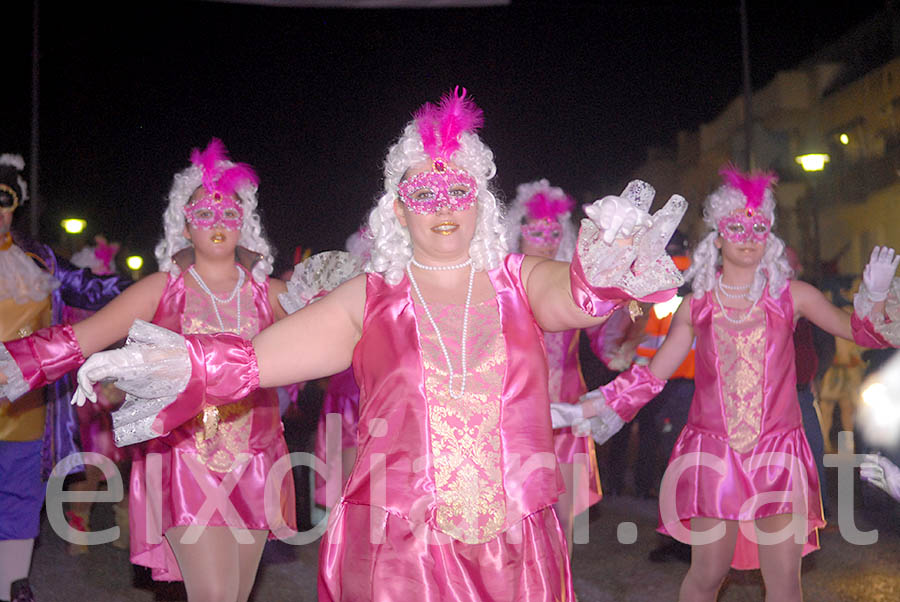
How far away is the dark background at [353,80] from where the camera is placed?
10570 millimetres

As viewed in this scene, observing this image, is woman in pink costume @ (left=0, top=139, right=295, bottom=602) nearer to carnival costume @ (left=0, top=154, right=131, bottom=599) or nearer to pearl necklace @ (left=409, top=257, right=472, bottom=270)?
carnival costume @ (left=0, top=154, right=131, bottom=599)

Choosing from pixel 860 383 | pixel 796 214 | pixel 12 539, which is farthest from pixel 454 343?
pixel 796 214

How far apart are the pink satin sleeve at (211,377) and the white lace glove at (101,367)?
0.45 feet

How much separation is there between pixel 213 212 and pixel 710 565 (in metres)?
2.74

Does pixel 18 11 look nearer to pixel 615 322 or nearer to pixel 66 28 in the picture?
pixel 66 28

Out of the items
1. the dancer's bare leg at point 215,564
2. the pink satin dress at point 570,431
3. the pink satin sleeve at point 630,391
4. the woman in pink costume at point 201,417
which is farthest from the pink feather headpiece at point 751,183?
the dancer's bare leg at point 215,564

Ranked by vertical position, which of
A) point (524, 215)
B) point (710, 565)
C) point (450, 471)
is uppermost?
point (524, 215)

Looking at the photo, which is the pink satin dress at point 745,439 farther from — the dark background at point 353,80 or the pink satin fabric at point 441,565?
the dark background at point 353,80

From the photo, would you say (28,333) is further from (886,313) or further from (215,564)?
(886,313)

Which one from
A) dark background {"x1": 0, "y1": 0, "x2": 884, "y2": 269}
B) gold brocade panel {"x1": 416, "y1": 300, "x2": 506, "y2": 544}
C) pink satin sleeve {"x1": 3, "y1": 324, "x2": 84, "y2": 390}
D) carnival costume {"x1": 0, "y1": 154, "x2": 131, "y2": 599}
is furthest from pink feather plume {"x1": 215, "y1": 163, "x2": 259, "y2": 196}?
dark background {"x1": 0, "y1": 0, "x2": 884, "y2": 269}

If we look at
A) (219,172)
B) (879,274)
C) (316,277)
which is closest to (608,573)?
(879,274)

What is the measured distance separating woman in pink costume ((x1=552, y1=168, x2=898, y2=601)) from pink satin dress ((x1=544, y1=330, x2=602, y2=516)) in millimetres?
1173

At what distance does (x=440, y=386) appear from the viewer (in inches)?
100

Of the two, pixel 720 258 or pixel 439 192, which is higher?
pixel 720 258
